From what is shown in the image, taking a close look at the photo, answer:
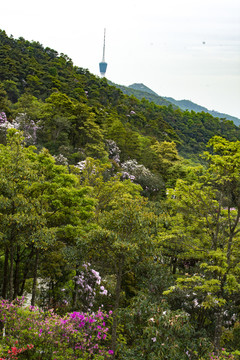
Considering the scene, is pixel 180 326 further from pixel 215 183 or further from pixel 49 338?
pixel 215 183

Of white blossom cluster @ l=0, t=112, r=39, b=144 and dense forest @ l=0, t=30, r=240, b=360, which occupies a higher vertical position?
white blossom cluster @ l=0, t=112, r=39, b=144

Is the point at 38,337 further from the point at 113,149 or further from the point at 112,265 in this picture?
the point at 113,149

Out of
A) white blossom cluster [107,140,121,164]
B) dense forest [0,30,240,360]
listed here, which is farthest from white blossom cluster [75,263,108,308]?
white blossom cluster [107,140,121,164]

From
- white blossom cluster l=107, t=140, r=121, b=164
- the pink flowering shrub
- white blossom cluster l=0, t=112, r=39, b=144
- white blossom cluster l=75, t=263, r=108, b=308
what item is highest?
white blossom cluster l=0, t=112, r=39, b=144

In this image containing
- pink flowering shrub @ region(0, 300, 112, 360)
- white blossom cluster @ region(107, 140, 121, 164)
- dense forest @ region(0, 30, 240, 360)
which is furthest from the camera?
white blossom cluster @ region(107, 140, 121, 164)

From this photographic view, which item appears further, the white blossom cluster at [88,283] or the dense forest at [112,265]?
the white blossom cluster at [88,283]

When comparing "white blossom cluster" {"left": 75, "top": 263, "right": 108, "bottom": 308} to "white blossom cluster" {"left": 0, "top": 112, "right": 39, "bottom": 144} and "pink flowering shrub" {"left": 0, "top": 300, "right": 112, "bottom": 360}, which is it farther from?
"white blossom cluster" {"left": 0, "top": 112, "right": 39, "bottom": 144}

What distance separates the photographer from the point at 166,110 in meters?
79.1

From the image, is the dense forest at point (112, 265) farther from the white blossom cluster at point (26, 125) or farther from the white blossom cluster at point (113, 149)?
the white blossom cluster at point (113, 149)

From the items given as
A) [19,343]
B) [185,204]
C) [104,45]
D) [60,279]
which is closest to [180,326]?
[19,343]

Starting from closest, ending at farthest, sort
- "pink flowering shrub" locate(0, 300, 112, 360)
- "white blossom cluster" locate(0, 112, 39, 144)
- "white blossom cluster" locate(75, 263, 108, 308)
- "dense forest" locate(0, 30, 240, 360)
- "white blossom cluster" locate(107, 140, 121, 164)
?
"pink flowering shrub" locate(0, 300, 112, 360)
"dense forest" locate(0, 30, 240, 360)
"white blossom cluster" locate(75, 263, 108, 308)
"white blossom cluster" locate(0, 112, 39, 144)
"white blossom cluster" locate(107, 140, 121, 164)

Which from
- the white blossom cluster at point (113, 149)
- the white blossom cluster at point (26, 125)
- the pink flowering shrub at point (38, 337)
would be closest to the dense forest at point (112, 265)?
the pink flowering shrub at point (38, 337)

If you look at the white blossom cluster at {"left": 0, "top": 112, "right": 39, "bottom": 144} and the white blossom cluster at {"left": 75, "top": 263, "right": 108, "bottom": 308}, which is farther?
the white blossom cluster at {"left": 0, "top": 112, "right": 39, "bottom": 144}

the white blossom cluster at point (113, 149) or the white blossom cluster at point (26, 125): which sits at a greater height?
the white blossom cluster at point (26, 125)
